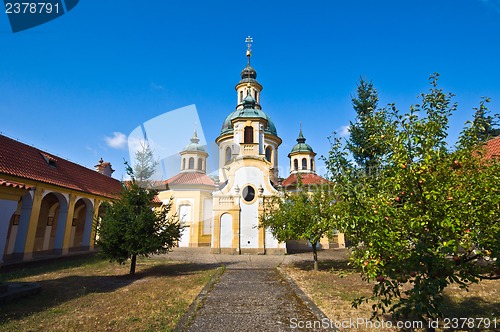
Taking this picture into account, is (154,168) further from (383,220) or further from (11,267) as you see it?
(383,220)

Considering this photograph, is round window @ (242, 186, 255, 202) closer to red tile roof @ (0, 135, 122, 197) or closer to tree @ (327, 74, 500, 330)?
red tile roof @ (0, 135, 122, 197)

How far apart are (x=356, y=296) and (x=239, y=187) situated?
1531cm

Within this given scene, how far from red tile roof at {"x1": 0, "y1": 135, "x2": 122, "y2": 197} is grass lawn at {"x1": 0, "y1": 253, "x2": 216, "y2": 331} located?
5.15 meters

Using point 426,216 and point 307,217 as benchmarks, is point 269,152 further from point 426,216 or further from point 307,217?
point 426,216

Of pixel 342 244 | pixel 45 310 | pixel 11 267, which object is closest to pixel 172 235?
pixel 45 310

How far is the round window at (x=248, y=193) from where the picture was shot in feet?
76.2

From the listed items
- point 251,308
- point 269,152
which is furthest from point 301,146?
point 251,308

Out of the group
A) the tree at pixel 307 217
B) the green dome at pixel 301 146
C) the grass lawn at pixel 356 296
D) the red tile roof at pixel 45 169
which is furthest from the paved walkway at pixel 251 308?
the green dome at pixel 301 146

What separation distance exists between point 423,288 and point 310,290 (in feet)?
22.8

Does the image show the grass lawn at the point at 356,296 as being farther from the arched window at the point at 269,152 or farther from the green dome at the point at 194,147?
the green dome at the point at 194,147

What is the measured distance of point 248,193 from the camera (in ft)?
76.7

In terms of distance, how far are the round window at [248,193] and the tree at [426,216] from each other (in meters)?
18.6

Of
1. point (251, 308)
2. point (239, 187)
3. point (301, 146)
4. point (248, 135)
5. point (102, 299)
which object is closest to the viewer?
point (251, 308)

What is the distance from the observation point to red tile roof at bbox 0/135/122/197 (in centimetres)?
1579
